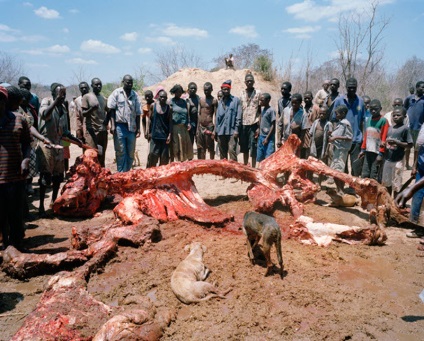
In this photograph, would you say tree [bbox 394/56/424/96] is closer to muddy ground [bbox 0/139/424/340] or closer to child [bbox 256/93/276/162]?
child [bbox 256/93/276/162]

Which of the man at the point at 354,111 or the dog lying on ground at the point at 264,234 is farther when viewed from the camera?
the man at the point at 354,111

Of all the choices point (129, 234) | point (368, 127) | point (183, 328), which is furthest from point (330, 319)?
point (368, 127)

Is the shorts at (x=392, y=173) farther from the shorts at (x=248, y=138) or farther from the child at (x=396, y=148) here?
the shorts at (x=248, y=138)

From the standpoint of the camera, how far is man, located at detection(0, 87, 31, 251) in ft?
13.8

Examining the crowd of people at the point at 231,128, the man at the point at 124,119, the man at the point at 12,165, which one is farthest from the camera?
the man at the point at 124,119

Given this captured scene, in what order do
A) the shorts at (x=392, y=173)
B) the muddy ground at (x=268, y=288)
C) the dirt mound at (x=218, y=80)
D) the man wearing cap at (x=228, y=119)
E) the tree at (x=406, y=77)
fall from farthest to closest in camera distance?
the tree at (x=406, y=77)
the dirt mound at (x=218, y=80)
the man wearing cap at (x=228, y=119)
the shorts at (x=392, y=173)
the muddy ground at (x=268, y=288)

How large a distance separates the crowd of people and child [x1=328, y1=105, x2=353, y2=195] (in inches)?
0.7

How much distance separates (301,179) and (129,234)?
3.22 metres

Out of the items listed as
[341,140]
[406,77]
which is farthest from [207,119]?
[406,77]

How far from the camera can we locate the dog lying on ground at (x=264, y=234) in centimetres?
375

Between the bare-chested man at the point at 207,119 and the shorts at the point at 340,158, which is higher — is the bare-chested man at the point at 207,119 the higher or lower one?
the higher one

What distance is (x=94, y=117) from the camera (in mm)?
8062

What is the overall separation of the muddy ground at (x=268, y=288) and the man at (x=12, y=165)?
0.46 m

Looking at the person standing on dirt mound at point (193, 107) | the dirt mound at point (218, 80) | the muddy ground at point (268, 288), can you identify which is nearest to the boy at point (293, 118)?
the person standing on dirt mound at point (193, 107)
